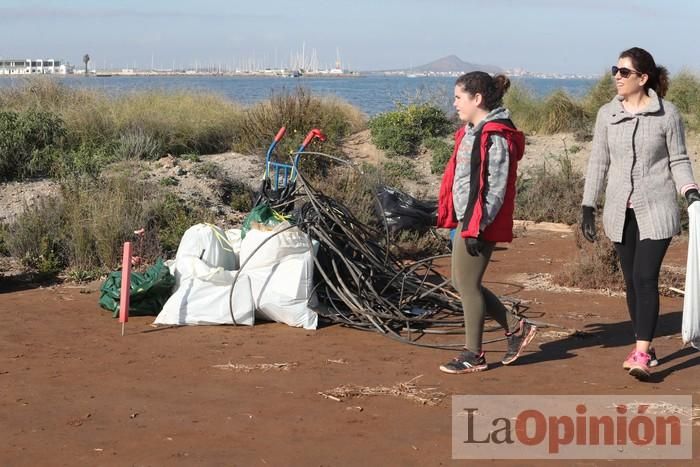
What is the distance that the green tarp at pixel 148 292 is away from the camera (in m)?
7.93

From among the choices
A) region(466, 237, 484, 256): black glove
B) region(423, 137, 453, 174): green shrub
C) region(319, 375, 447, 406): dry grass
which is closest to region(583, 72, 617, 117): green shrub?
region(423, 137, 453, 174): green shrub

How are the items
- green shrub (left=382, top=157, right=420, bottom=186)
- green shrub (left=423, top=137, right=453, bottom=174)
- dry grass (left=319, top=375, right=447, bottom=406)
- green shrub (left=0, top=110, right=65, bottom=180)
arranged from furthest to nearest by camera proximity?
1. green shrub (left=423, top=137, right=453, bottom=174)
2. green shrub (left=382, top=157, right=420, bottom=186)
3. green shrub (left=0, top=110, right=65, bottom=180)
4. dry grass (left=319, top=375, right=447, bottom=406)

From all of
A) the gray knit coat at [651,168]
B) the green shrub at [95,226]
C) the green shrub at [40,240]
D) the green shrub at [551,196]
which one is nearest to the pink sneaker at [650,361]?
the gray knit coat at [651,168]

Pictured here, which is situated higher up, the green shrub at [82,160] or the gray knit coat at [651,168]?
the gray knit coat at [651,168]

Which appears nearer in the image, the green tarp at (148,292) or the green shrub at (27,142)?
the green tarp at (148,292)

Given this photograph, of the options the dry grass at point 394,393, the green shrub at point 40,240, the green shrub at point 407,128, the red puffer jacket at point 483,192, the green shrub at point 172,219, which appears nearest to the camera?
the dry grass at point 394,393

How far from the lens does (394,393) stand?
5980mm

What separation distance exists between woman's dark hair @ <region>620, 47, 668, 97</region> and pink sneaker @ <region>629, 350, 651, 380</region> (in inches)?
65.7

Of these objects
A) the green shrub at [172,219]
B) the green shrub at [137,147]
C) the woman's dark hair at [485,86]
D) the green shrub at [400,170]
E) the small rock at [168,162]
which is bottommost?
the green shrub at [172,219]

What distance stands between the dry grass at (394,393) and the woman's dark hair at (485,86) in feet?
5.94

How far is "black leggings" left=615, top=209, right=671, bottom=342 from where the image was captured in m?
6.24

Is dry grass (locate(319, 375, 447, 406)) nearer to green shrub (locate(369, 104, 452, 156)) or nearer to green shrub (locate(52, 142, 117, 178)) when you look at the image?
green shrub (locate(52, 142, 117, 178))

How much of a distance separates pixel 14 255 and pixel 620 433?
676cm

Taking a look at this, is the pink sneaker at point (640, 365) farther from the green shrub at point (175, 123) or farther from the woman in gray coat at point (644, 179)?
the green shrub at point (175, 123)
